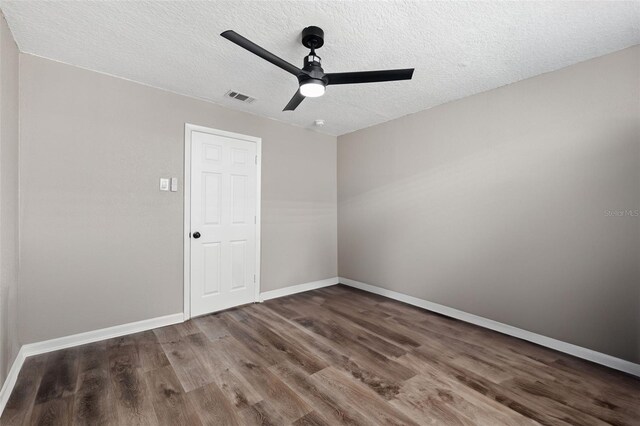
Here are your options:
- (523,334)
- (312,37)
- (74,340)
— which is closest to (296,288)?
(74,340)

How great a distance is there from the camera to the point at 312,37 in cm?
201

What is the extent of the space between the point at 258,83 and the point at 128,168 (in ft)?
5.21

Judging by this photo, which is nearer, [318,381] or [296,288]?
[318,381]

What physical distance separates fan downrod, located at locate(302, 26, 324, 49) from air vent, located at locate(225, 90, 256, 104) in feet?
4.23

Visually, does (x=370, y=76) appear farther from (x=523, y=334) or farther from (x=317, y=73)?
(x=523, y=334)

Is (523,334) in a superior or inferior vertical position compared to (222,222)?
inferior

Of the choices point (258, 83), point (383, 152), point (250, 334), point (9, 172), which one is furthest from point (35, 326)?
point (383, 152)

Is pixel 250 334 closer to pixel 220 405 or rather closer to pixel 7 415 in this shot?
pixel 220 405

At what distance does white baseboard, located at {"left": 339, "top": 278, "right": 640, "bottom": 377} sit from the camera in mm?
2201

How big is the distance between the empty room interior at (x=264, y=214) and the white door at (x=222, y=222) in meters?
0.03

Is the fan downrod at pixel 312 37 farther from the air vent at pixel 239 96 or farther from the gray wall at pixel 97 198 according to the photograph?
the gray wall at pixel 97 198

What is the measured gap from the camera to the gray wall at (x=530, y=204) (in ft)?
7.29

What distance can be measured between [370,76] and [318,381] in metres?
2.28

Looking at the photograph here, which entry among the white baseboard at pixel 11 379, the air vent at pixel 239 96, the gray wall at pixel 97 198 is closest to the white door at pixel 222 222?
the gray wall at pixel 97 198
